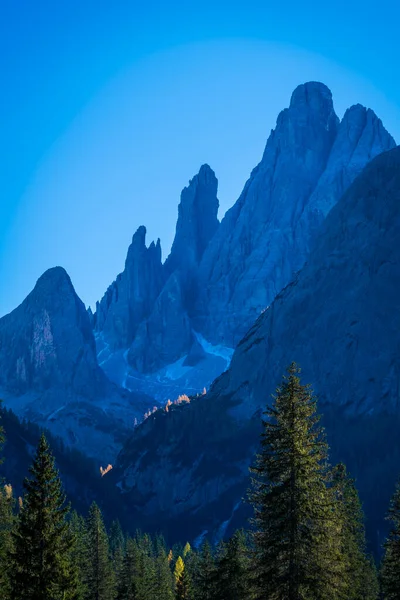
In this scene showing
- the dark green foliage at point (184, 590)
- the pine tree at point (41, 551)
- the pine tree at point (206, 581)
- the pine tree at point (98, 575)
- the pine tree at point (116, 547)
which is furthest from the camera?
the pine tree at point (116, 547)

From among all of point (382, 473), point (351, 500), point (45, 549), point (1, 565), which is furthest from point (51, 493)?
point (382, 473)

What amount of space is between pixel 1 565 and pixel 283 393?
1615 centimetres

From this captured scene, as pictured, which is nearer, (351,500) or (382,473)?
(351,500)

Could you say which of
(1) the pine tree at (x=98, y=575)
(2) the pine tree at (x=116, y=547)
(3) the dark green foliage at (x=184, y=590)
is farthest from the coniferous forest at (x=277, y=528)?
(2) the pine tree at (x=116, y=547)

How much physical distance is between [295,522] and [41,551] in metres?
11.7

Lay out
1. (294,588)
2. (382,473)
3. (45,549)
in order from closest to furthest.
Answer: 1. (294,588)
2. (45,549)
3. (382,473)

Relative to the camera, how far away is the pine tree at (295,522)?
1208 inches

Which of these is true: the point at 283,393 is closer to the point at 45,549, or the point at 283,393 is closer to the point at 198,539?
the point at 45,549

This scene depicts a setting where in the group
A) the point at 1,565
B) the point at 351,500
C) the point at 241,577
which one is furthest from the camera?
the point at 351,500

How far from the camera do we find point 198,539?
623ft

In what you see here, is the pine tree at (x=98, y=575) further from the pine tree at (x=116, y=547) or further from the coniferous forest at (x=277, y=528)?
the coniferous forest at (x=277, y=528)

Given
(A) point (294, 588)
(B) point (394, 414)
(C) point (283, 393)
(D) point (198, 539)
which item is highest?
(B) point (394, 414)

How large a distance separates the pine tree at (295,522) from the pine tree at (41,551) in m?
8.89

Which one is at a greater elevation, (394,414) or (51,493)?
(394,414)
